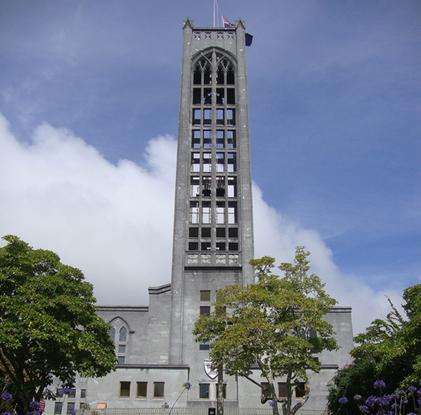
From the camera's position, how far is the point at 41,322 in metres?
29.6

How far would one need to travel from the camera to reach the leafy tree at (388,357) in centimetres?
2895

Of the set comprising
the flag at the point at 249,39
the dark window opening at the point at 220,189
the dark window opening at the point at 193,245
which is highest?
the flag at the point at 249,39

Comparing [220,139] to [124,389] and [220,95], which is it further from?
[124,389]

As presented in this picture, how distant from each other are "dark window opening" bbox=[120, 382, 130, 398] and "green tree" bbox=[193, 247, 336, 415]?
1470cm

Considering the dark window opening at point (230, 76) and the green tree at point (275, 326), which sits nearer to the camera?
the green tree at point (275, 326)

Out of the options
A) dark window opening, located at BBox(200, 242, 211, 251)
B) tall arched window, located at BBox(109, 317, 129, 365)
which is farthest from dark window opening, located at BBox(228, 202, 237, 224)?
tall arched window, located at BBox(109, 317, 129, 365)

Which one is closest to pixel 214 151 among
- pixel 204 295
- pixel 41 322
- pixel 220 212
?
pixel 220 212

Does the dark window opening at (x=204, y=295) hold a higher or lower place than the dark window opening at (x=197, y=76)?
lower

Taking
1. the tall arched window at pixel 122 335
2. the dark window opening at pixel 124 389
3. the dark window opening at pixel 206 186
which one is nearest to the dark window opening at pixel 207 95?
the dark window opening at pixel 206 186

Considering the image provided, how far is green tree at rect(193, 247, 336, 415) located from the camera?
33.3 meters

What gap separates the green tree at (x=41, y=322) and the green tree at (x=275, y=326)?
804cm

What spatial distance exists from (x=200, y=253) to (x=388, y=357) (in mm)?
28919

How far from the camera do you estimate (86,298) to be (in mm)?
34469

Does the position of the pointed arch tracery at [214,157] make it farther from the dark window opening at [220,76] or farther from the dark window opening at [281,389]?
the dark window opening at [281,389]
